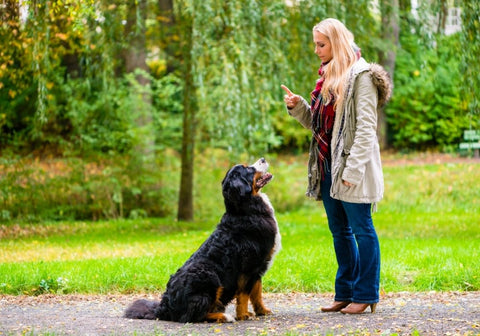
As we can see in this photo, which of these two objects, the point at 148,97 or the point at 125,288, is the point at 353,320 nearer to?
the point at 125,288

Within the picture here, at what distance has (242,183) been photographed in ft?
18.1

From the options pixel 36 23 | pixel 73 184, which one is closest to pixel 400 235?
pixel 36 23

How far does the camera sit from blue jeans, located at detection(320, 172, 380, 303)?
5.39 meters

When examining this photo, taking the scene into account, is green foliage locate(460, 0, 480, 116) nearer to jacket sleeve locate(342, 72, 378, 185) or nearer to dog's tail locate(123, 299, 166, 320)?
jacket sleeve locate(342, 72, 378, 185)

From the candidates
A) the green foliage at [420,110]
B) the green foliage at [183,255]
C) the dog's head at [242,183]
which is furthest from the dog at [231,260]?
the green foliage at [420,110]

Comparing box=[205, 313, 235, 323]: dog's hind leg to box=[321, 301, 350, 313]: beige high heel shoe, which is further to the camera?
box=[321, 301, 350, 313]: beige high heel shoe

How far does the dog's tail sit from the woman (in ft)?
4.84

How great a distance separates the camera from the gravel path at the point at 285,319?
5.06 m

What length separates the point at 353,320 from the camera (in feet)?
17.5

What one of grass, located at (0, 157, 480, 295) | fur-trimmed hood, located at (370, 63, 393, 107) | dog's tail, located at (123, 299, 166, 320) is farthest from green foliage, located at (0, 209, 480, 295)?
fur-trimmed hood, located at (370, 63, 393, 107)

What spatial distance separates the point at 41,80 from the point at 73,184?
19.3 ft

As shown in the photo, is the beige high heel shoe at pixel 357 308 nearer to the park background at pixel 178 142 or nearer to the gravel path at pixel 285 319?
the gravel path at pixel 285 319

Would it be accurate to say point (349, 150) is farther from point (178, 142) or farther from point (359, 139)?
point (178, 142)

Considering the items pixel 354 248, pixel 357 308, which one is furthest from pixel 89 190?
pixel 357 308
